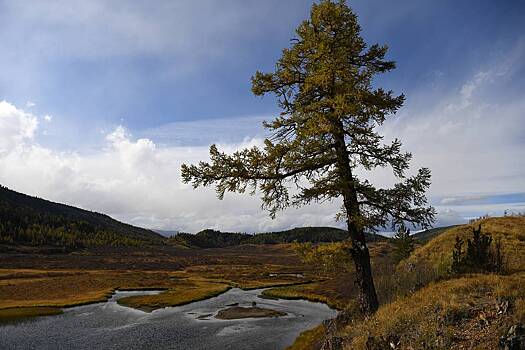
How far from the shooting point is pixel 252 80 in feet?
56.0

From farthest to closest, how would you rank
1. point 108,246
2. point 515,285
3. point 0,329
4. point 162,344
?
point 108,246
point 0,329
point 162,344
point 515,285

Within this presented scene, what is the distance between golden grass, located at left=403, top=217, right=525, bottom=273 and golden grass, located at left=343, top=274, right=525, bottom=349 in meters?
8.31

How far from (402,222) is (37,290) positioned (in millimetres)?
63279

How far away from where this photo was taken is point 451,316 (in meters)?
12.1

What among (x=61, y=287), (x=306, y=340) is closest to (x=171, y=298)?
(x=61, y=287)

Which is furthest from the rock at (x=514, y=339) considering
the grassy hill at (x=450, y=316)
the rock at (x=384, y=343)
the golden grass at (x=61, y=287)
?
the golden grass at (x=61, y=287)

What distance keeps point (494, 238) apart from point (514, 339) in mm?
21541

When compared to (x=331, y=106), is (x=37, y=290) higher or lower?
lower

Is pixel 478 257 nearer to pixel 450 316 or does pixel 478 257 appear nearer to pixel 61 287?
pixel 450 316

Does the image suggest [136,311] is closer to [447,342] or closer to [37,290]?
[37,290]

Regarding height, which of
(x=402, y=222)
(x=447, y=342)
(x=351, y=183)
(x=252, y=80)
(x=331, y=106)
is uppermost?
(x=252, y=80)

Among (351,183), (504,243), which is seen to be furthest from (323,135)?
(504,243)

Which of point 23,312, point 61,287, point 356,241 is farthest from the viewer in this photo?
point 61,287

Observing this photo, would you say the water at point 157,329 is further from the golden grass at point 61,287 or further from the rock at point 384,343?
the rock at point 384,343
